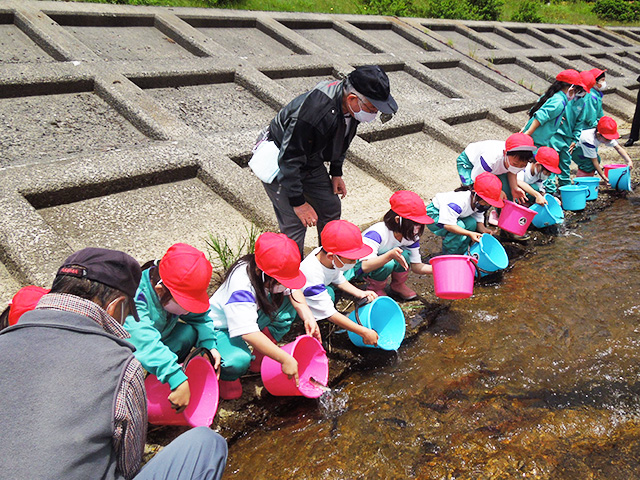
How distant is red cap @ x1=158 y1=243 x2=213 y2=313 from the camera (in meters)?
2.47

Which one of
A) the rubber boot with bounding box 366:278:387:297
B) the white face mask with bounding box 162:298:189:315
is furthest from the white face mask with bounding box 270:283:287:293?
the rubber boot with bounding box 366:278:387:297

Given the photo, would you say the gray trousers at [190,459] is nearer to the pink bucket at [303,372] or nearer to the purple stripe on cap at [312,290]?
the pink bucket at [303,372]

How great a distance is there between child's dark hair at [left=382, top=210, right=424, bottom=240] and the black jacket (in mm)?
701

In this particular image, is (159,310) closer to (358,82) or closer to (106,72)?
(358,82)

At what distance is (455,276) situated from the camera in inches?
140

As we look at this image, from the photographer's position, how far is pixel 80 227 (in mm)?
3980

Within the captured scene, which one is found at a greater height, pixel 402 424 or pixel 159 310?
pixel 159 310

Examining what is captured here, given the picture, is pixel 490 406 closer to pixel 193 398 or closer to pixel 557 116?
pixel 193 398

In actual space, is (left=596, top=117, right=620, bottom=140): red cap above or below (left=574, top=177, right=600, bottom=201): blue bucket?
above

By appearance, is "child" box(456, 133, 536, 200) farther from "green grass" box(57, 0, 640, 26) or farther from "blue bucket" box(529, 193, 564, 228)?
"green grass" box(57, 0, 640, 26)

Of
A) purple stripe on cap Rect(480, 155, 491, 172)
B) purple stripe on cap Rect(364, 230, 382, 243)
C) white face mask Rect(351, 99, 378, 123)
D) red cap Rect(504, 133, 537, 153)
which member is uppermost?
white face mask Rect(351, 99, 378, 123)

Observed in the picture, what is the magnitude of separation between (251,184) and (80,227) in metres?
1.57

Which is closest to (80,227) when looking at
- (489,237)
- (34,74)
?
(34,74)

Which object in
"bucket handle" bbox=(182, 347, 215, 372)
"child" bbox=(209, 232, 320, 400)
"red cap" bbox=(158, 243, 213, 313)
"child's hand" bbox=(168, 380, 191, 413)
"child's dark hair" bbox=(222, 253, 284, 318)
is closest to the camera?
"child's hand" bbox=(168, 380, 191, 413)
